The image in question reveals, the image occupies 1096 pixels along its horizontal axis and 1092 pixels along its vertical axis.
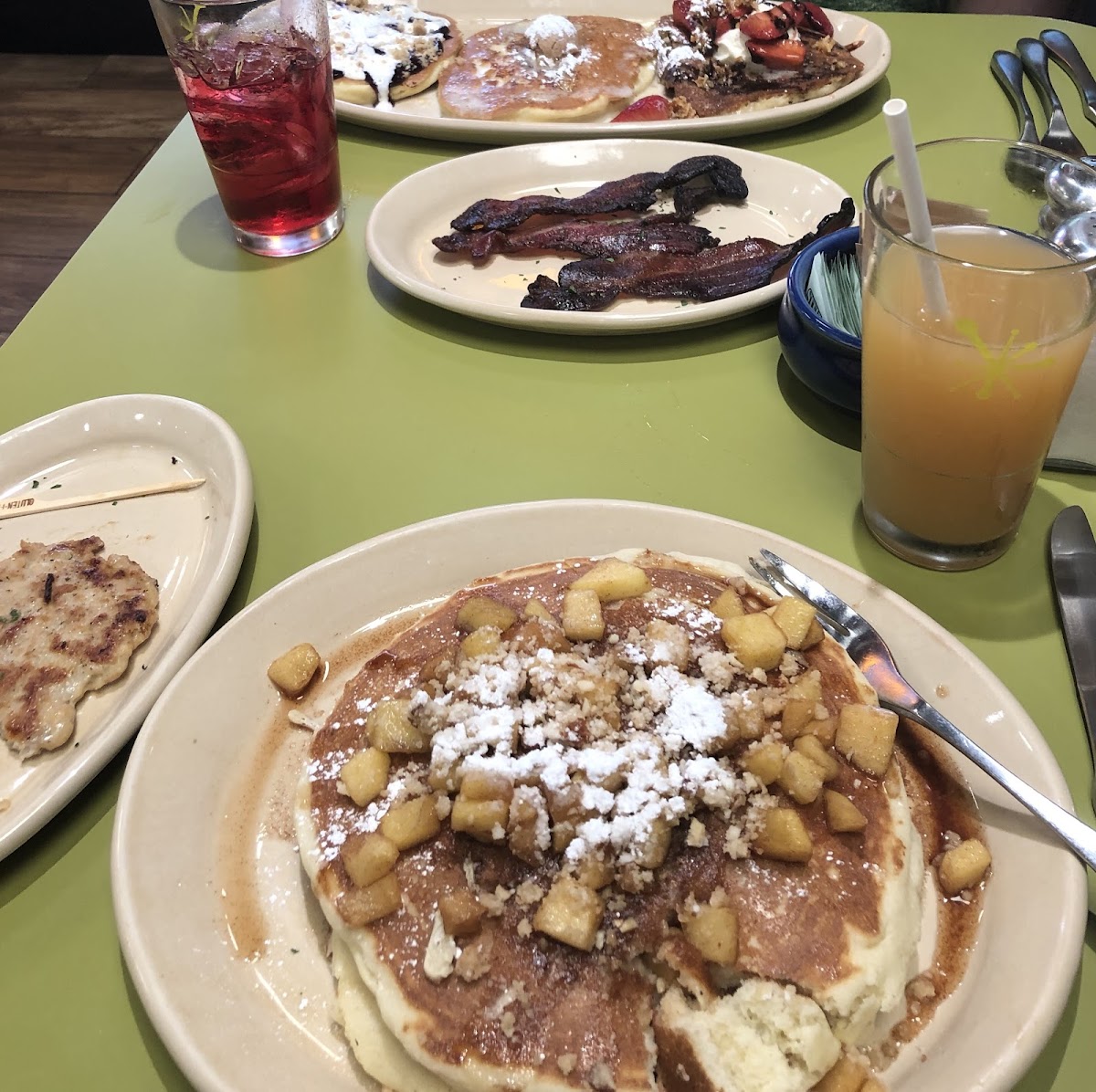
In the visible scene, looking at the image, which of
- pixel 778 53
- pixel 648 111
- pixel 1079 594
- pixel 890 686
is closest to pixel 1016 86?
pixel 778 53

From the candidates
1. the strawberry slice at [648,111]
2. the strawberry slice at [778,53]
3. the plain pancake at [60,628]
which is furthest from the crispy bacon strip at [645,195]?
the plain pancake at [60,628]

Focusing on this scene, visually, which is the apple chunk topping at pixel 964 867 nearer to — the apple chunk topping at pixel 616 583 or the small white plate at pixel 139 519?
the apple chunk topping at pixel 616 583

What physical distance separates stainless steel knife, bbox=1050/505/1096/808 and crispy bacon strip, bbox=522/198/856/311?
85 centimetres

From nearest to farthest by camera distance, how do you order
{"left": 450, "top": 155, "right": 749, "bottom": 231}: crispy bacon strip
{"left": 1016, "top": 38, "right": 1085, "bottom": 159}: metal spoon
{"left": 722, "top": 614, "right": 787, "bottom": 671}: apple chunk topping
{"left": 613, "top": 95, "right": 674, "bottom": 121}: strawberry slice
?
{"left": 722, "top": 614, "right": 787, "bottom": 671}: apple chunk topping → {"left": 450, "top": 155, "right": 749, "bottom": 231}: crispy bacon strip → {"left": 1016, "top": 38, "right": 1085, "bottom": 159}: metal spoon → {"left": 613, "top": 95, "right": 674, "bottom": 121}: strawberry slice

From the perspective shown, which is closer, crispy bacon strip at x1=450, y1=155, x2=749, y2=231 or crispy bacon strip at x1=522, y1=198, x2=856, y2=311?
crispy bacon strip at x1=522, y1=198, x2=856, y2=311

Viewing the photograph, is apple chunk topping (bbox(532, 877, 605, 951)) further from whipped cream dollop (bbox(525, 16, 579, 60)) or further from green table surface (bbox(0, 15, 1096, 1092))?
whipped cream dollop (bbox(525, 16, 579, 60))

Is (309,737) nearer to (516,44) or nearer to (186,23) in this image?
(186,23)

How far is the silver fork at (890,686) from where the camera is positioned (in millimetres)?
1023

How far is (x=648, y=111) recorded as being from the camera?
266 cm

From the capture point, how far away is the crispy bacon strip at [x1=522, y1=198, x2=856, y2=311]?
1.97 metres

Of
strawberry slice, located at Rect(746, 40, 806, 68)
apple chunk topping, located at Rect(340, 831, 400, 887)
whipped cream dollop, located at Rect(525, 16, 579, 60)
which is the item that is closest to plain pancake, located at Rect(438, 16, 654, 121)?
whipped cream dollop, located at Rect(525, 16, 579, 60)

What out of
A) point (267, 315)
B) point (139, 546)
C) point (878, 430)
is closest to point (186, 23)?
point (267, 315)

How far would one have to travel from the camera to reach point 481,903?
101cm

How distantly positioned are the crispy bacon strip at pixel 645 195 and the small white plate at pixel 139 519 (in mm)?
941
